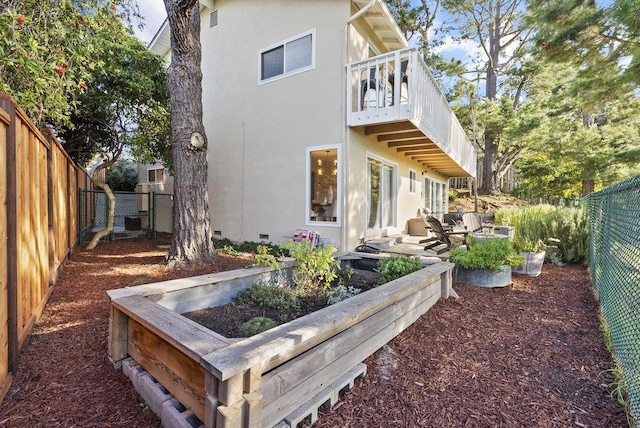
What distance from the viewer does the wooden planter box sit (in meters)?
1.47

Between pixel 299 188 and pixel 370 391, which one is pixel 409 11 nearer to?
pixel 299 188

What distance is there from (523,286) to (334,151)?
13.8 feet

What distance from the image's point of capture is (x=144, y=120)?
7.89m

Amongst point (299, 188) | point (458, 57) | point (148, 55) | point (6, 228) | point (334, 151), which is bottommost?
point (6, 228)

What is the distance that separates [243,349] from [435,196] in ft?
42.0

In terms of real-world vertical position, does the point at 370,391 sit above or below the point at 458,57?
below

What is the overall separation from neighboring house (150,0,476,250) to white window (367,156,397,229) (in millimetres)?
29

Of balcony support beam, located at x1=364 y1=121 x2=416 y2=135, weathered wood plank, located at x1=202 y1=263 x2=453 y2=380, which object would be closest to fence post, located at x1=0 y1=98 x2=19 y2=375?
weathered wood plank, located at x1=202 y1=263 x2=453 y2=380

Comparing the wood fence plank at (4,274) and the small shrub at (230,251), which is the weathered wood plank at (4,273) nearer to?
the wood fence plank at (4,274)

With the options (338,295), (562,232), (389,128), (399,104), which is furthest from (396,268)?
(562,232)

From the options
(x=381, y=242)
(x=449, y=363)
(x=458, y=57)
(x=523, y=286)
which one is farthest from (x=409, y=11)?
(x=449, y=363)

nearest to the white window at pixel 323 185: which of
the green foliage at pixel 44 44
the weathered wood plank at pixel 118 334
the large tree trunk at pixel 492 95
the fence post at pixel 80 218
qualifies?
the green foliage at pixel 44 44

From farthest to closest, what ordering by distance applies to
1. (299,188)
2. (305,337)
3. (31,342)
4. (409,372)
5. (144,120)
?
(144,120) < (299,188) < (31,342) < (409,372) < (305,337)

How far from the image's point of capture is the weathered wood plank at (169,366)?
1.62 meters
